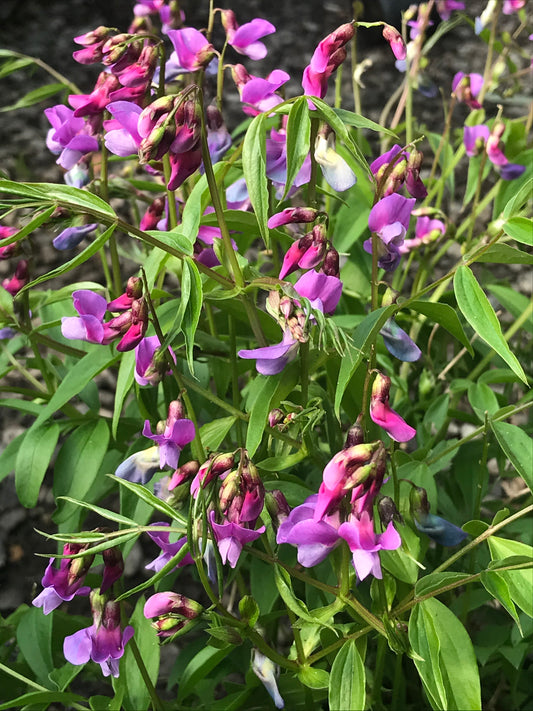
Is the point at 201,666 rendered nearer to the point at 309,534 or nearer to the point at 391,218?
the point at 309,534

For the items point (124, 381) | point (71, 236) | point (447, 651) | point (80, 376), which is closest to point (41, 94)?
point (71, 236)

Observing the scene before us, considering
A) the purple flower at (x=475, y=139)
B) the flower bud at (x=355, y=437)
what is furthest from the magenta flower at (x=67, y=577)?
the purple flower at (x=475, y=139)

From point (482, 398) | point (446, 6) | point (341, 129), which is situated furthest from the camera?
point (446, 6)

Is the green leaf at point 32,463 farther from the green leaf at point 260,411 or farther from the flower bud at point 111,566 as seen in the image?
the green leaf at point 260,411

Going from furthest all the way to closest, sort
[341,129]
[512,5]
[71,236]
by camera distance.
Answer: [512,5] → [71,236] → [341,129]

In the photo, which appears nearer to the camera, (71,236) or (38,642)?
(71,236)

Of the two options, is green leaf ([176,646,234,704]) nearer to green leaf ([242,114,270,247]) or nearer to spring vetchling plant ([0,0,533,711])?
spring vetchling plant ([0,0,533,711])
